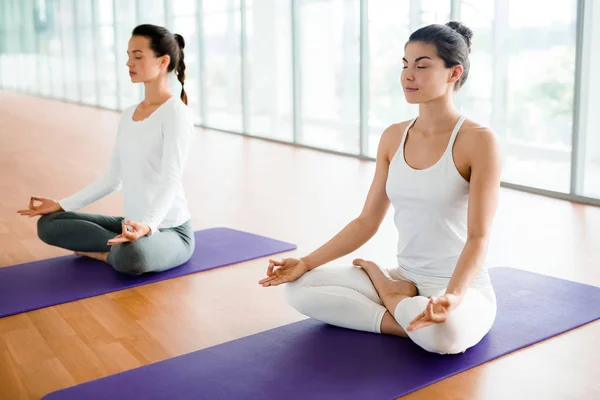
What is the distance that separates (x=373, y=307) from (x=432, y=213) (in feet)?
1.10

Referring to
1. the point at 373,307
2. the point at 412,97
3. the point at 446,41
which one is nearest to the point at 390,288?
the point at 373,307

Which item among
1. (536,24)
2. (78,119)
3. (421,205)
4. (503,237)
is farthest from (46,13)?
(421,205)

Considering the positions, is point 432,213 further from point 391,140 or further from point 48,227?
point 48,227

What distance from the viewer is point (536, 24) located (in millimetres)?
4602

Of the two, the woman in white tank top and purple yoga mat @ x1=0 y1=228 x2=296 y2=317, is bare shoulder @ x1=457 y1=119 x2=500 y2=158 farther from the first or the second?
purple yoga mat @ x1=0 y1=228 x2=296 y2=317

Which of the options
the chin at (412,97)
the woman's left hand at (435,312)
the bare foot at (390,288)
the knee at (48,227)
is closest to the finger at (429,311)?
the woman's left hand at (435,312)

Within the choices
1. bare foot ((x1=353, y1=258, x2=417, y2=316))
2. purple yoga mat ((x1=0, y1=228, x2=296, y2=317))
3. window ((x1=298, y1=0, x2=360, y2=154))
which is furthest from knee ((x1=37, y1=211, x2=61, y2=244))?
window ((x1=298, y1=0, x2=360, y2=154))

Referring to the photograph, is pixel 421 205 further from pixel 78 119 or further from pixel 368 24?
Answer: pixel 78 119

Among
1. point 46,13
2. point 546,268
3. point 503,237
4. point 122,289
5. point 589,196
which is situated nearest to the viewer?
point 122,289

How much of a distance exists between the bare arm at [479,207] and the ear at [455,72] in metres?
0.17

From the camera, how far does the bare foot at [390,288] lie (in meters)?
2.19

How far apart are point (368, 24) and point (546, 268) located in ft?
11.6

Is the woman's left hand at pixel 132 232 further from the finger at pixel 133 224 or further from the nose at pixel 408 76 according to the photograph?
the nose at pixel 408 76

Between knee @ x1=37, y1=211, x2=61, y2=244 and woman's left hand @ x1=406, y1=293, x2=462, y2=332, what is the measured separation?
1762 mm
